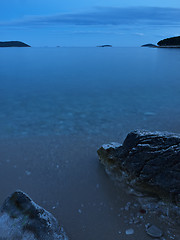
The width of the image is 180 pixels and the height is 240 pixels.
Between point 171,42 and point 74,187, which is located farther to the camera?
point 171,42

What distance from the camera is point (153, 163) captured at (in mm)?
4410

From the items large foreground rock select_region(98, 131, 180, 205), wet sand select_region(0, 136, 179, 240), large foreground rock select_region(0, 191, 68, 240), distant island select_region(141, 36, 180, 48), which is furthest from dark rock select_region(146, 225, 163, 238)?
distant island select_region(141, 36, 180, 48)

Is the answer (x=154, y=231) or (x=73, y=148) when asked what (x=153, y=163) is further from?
(x=73, y=148)

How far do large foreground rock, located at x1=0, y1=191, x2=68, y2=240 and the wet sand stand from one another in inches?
22.3

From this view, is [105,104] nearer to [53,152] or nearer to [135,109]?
[135,109]

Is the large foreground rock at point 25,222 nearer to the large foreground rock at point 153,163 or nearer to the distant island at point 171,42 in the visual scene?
the large foreground rock at point 153,163

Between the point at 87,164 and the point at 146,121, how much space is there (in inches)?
183

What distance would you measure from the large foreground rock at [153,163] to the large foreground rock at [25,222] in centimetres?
199

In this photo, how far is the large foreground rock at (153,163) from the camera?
419 cm

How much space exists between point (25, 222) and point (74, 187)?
5.50ft

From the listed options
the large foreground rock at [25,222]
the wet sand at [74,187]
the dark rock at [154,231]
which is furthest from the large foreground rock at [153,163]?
the large foreground rock at [25,222]

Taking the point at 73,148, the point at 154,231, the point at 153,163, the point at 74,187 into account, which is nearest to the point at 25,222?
the point at 74,187

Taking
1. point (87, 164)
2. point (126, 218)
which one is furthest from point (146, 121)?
point (126, 218)

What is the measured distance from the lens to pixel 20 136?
7488 mm
